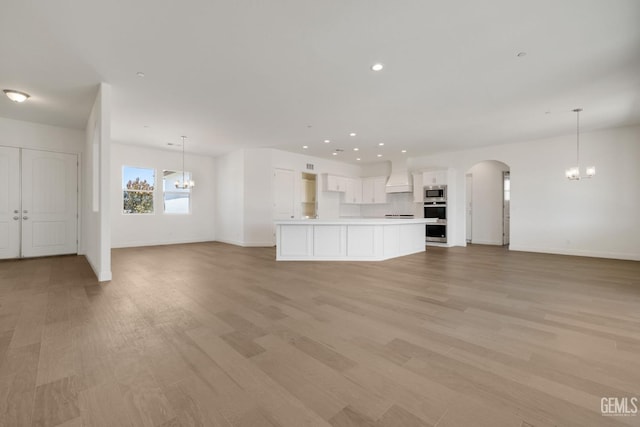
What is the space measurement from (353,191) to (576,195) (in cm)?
658

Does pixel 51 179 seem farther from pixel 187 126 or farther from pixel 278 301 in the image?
pixel 278 301

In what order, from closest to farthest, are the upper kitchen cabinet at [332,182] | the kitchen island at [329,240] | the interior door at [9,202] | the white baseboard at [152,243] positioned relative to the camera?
the interior door at [9,202], the kitchen island at [329,240], the white baseboard at [152,243], the upper kitchen cabinet at [332,182]

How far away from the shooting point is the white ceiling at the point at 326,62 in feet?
8.63

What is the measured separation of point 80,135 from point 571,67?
1002 cm

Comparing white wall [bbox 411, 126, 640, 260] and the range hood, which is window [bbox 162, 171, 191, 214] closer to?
the range hood

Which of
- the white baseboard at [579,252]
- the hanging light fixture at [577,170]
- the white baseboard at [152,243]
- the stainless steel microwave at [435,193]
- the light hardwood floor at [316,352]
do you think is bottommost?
the light hardwood floor at [316,352]

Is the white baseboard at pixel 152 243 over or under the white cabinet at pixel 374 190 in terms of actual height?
under

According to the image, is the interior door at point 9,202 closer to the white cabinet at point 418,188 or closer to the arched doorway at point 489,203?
the white cabinet at point 418,188

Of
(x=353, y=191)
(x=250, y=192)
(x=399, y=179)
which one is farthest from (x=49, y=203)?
(x=399, y=179)

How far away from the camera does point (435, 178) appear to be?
8.98m

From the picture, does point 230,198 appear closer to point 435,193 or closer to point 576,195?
point 435,193

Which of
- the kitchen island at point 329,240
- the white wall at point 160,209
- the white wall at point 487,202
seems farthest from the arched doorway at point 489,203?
the white wall at point 160,209

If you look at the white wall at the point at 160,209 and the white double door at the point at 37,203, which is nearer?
the white double door at the point at 37,203

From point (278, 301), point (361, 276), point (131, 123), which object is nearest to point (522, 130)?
point (361, 276)
